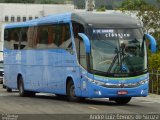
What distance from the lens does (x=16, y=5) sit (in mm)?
114188

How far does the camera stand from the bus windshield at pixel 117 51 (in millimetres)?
22734

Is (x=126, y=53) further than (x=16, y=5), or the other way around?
(x=16, y=5)

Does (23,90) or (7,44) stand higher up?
(7,44)

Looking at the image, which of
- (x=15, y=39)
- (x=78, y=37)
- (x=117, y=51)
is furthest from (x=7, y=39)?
(x=117, y=51)

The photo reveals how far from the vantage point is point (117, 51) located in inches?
900

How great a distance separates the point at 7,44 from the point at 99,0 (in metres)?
57.1

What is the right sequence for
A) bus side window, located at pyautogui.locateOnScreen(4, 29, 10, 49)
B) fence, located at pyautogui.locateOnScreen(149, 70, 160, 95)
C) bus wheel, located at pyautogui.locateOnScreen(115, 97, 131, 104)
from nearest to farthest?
1. bus wheel, located at pyautogui.locateOnScreen(115, 97, 131, 104)
2. fence, located at pyautogui.locateOnScreen(149, 70, 160, 95)
3. bus side window, located at pyautogui.locateOnScreen(4, 29, 10, 49)

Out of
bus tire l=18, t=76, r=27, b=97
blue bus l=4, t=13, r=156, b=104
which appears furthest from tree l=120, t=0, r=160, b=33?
blue bus l=4, t=13, r=156, b=104

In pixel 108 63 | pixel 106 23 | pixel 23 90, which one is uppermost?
pixel 106 23

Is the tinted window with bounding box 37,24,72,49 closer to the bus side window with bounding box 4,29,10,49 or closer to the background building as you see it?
the bus side window with bounding box 4,29,10,49

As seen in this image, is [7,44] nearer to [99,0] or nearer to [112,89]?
[112,89]

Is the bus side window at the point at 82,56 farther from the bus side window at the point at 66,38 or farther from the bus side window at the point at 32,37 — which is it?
the bus side window at the point at 32,37

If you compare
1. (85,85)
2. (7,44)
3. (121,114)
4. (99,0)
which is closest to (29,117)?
(121,114)

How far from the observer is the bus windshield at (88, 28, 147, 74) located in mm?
22734
